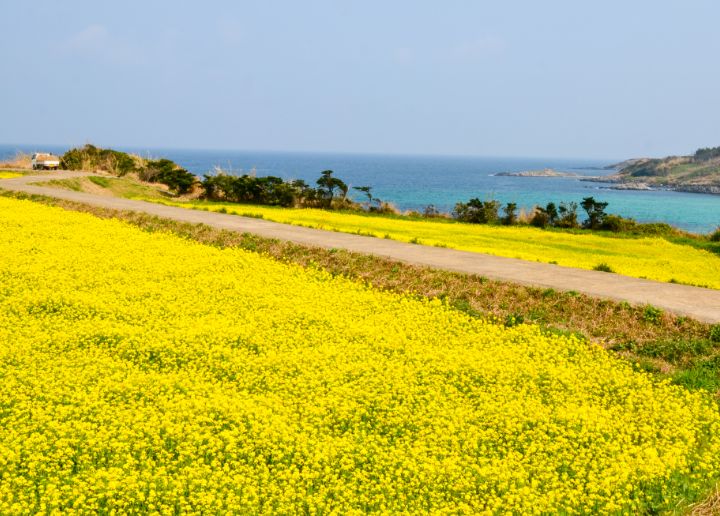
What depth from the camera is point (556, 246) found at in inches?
958

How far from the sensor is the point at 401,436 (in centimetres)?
825

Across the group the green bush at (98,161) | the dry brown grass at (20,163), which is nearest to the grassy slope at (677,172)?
the green bush at (98,161)

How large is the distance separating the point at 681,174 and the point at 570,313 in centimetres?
17330

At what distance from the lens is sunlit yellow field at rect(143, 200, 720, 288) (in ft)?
63.7

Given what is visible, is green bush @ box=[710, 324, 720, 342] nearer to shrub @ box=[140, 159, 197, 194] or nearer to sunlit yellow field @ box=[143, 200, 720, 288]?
sunlit yellow field @ box=[143, 200, 720, 288]

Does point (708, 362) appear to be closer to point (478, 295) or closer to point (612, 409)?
point (612, 409)

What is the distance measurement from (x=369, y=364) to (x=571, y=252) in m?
14.1

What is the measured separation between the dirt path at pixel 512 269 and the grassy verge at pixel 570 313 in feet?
1.82

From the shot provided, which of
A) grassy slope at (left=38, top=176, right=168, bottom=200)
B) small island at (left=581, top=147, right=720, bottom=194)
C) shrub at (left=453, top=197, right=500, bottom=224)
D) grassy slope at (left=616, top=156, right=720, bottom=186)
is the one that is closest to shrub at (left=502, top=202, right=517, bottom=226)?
shrub at (left=453, top=197, right=500, bottom=224)

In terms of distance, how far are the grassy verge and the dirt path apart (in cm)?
55

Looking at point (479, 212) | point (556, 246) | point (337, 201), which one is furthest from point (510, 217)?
point (556, 246)

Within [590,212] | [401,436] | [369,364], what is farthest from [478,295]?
[590,212]

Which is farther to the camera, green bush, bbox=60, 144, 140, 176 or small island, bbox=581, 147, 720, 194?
small island, bbox=581, 147, 720, 194

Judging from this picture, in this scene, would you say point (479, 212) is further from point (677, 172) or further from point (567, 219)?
point (677, 172)
